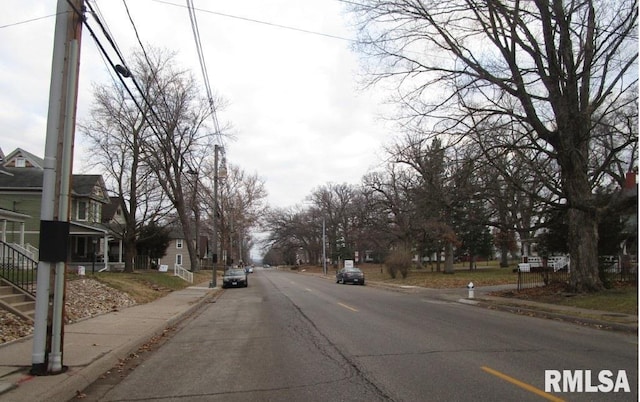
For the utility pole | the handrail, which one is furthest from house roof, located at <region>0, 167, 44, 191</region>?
the utility pole

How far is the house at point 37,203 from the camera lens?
117ft

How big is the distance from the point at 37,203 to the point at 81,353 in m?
31.5

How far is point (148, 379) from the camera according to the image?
24.3ft

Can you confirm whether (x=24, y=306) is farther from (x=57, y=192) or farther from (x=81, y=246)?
(x=81, y=246)

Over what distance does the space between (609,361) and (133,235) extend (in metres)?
30.2

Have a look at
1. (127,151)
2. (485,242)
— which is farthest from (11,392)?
(485,242)

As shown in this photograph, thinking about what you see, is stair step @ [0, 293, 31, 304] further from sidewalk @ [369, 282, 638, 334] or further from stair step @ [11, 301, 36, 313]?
sidewalk @ [369, 282, 638, 334]

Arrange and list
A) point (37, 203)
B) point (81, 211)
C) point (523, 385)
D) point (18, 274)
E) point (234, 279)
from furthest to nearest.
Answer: point (81, 211), point (234, 279), point (37, 203), point (18, 274), point (523, 385)

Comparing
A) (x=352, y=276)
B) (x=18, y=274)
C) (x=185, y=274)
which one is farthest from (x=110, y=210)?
(x=18, y=274)

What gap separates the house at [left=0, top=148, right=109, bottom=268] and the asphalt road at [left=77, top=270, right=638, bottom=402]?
82.9 feet

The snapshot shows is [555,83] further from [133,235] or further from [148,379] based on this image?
[133,235]

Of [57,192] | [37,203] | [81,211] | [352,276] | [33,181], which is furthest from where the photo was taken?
[81,211]

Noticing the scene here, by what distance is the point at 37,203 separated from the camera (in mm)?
35844

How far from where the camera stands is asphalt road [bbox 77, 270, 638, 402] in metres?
6.39
